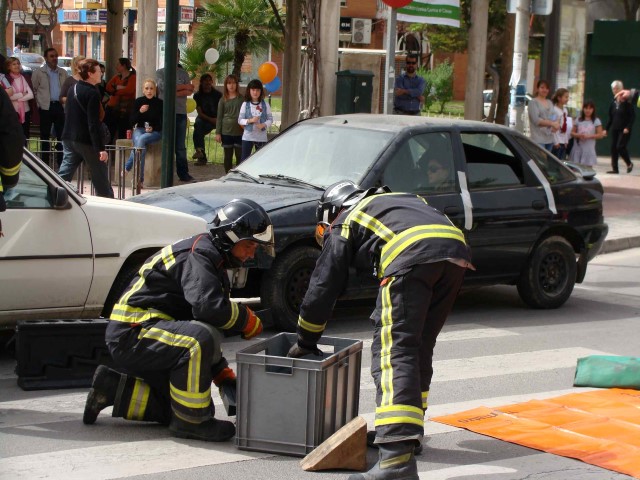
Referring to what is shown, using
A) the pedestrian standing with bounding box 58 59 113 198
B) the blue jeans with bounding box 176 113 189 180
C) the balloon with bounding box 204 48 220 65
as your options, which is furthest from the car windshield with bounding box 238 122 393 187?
the balloon with bounding box 204 48 220 65

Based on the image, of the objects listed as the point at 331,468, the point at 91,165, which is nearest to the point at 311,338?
the point at 331,468

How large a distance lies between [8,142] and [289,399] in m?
2.33

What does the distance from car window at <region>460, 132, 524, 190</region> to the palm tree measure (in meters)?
19.0

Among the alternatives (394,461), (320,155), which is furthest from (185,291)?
(320,155)

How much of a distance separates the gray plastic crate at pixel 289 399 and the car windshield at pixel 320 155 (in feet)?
11.4

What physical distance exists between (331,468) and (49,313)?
2912 millimetres

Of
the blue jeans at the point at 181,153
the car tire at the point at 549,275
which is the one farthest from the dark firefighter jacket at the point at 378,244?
the blue jeans at the point at 181,153

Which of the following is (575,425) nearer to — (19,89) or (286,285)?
(286,285)

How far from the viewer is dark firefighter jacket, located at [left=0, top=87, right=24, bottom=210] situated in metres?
6.46

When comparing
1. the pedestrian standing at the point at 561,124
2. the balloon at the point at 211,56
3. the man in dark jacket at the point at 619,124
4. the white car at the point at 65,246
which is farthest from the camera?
the balloon at the point at 211,56

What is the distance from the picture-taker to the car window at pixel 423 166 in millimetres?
9258

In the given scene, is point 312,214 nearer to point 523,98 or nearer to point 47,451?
point 47,451

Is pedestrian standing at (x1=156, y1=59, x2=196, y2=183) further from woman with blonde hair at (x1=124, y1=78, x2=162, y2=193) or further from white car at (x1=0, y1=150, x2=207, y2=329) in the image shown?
white car at (x1=0, y1=150, x2=207, y2=329)

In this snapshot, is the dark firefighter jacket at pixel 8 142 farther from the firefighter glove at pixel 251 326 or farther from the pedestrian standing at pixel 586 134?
the pedestrian standing at pixel 586 134
